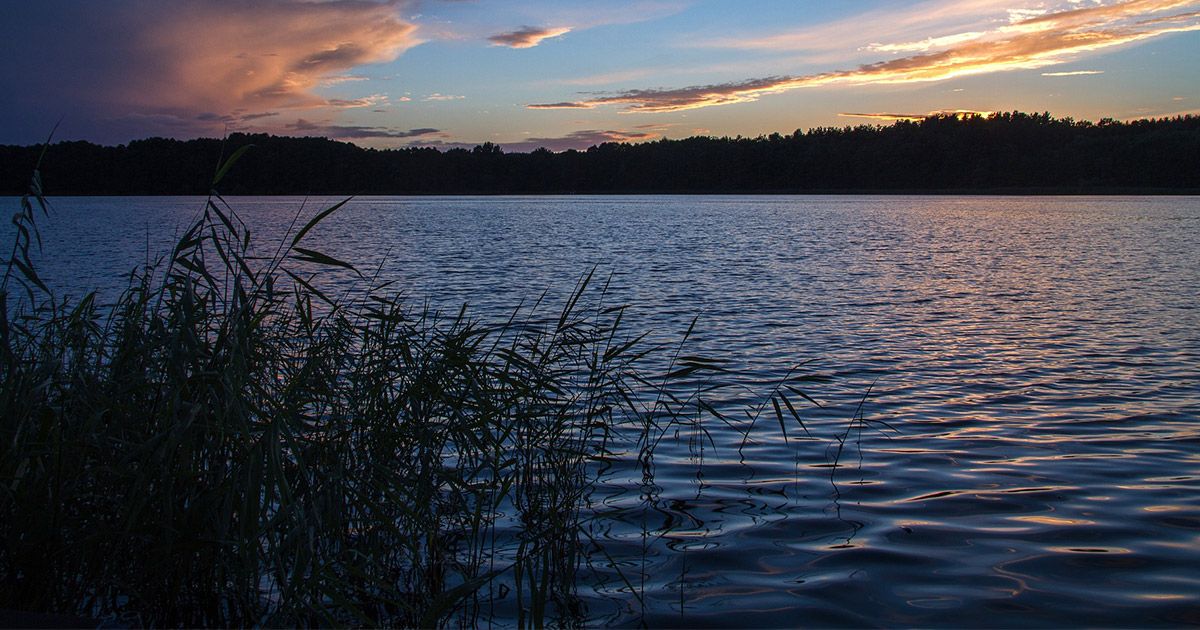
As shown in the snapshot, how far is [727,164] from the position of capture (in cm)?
17150

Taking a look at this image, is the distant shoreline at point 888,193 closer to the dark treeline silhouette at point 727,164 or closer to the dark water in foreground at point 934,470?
the dark treeline silhouette at point 727,164

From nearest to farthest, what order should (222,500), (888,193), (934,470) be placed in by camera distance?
(222,500)
(934,470)
(888,193)

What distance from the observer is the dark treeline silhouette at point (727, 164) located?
417ft

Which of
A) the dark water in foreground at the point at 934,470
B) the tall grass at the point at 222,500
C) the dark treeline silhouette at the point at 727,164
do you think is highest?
the dark treeline silhouette at the point at 727,164

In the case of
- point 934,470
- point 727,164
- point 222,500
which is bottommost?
point 934,470

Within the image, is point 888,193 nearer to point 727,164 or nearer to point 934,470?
point 727,164

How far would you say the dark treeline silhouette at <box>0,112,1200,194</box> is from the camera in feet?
417

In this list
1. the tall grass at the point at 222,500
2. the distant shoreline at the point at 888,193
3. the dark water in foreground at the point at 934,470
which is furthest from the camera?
the distant shoreline at the point at 888,193

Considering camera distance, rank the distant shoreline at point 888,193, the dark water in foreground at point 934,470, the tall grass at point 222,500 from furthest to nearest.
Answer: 1. the distant shoreline at point 888,193
2. the dark water in foreground at point 934,470
3. the tall grass at point 222,500

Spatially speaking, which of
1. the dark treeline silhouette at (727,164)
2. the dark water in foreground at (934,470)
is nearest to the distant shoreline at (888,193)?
the dark treeline silhouette at (727,164)

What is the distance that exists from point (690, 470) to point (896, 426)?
8.76 ft

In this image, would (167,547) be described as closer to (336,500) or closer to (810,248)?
(336,500)

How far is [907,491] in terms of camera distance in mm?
7109

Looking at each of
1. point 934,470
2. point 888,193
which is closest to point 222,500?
point 934,470
